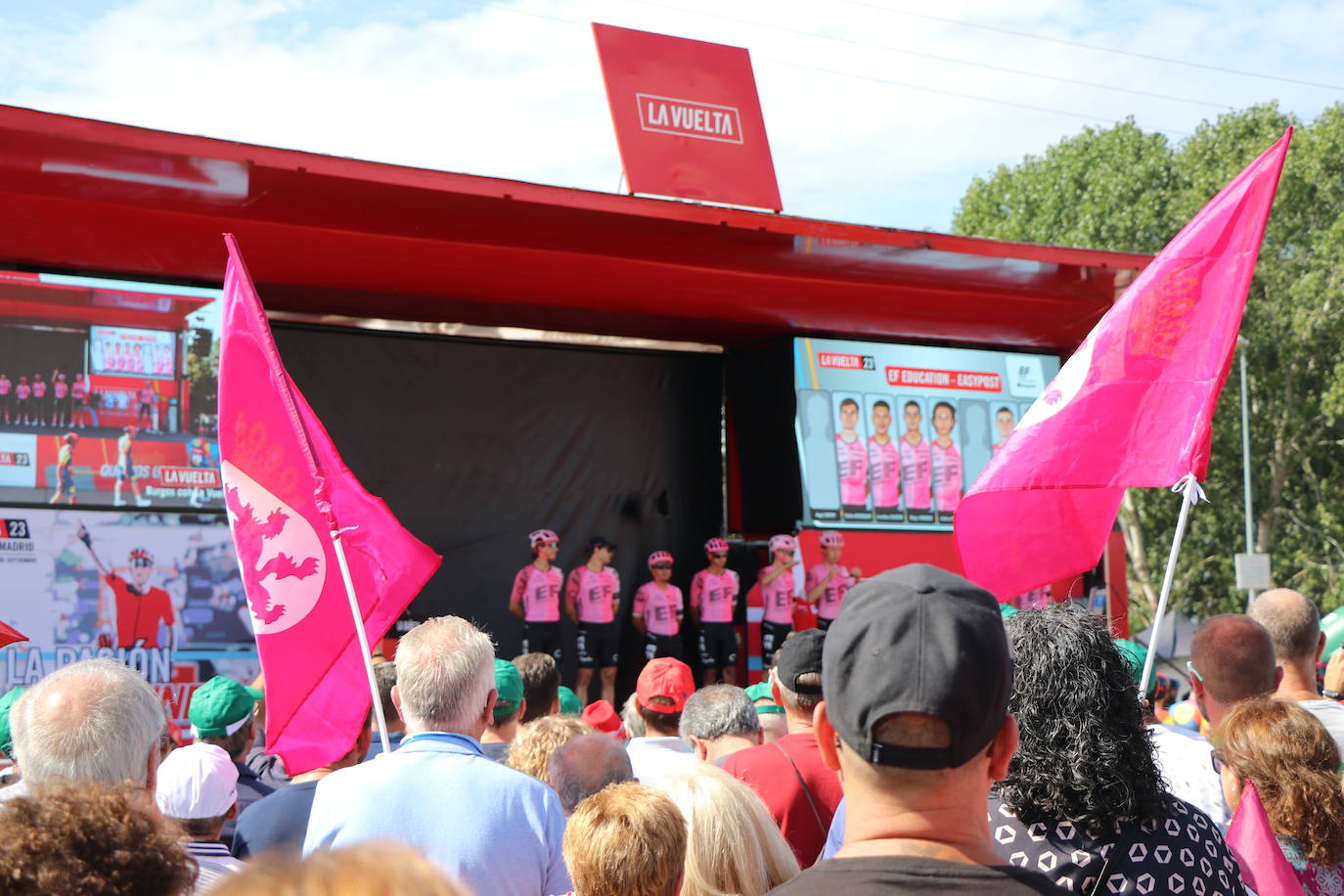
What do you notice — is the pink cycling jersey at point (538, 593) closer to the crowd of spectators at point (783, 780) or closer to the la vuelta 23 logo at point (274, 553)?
the crowd of spectators at point (783, 780)

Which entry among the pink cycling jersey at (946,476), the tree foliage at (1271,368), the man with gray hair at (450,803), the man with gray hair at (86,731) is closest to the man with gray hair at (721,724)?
the man with gray hair at (450,803)

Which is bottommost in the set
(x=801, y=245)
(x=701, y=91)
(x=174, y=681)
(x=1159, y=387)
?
(x=174, y=681)

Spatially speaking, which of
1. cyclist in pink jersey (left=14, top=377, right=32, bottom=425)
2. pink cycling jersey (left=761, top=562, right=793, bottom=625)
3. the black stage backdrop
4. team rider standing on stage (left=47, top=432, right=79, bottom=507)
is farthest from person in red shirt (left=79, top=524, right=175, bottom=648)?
pink cycling jersey (left=761, top=562, right=793, bottom=625)

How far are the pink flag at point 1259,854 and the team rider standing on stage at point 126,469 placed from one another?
9.73 metres

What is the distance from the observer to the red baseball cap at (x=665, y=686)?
511cm

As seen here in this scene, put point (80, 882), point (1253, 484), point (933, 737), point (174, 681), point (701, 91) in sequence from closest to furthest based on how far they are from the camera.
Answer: point (80, 882) < point (933, 737) < point (174, 681) < point (701, 91) < point (1253, 484)

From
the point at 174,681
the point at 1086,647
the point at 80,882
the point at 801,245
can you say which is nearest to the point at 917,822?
the point at 1086,647

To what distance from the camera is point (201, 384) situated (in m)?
11.0

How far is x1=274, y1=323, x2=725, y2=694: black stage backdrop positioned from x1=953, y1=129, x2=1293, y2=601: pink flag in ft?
31.6

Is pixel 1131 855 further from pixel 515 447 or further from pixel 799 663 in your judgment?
pixel 515 447

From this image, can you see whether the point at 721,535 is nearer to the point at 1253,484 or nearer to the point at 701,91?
the point at 701,91

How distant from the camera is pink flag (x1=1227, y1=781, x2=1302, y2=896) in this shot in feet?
8.80

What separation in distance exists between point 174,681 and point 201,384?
2456mm

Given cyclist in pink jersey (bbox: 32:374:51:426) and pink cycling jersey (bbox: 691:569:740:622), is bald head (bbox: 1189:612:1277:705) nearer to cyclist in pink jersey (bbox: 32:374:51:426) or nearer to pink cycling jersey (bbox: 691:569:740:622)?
cyclist in pink jersey (bbox: 32:374:51:426)
